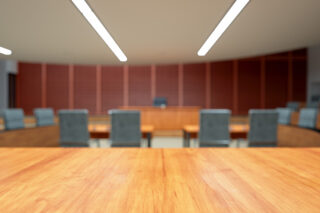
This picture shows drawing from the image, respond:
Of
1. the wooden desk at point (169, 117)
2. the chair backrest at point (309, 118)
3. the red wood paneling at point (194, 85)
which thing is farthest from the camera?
the red wood paneling at point (194, 85)

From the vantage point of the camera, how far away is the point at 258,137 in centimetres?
361

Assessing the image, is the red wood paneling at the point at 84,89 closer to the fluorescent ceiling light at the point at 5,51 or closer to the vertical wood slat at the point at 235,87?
the vertical wood slat at the point at 235,87

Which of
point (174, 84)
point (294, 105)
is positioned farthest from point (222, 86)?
point (294, 105)

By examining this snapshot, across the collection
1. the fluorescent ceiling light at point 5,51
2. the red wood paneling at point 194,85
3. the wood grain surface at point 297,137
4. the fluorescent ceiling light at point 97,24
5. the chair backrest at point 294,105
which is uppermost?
the red wood paneling at point 194,85

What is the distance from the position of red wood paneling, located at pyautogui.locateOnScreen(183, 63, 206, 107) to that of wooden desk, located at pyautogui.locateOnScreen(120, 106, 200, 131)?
2.92 m

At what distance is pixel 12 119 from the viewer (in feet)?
14.5

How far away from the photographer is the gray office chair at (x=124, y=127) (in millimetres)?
3582

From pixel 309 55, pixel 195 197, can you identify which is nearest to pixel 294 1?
pixel 195 197

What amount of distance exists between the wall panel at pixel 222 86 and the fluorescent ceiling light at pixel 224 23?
31.8ft

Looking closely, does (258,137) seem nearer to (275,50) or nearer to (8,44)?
(275,50)

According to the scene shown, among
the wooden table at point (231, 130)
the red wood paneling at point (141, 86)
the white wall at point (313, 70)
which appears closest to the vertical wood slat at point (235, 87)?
the white wall at point (313, 70)

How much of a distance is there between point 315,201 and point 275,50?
892mm

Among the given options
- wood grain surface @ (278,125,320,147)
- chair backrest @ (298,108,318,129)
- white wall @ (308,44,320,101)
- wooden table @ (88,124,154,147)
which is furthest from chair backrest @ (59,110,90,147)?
white wall @ (308,44,320,101)

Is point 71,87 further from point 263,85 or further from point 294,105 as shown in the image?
point 294,105
